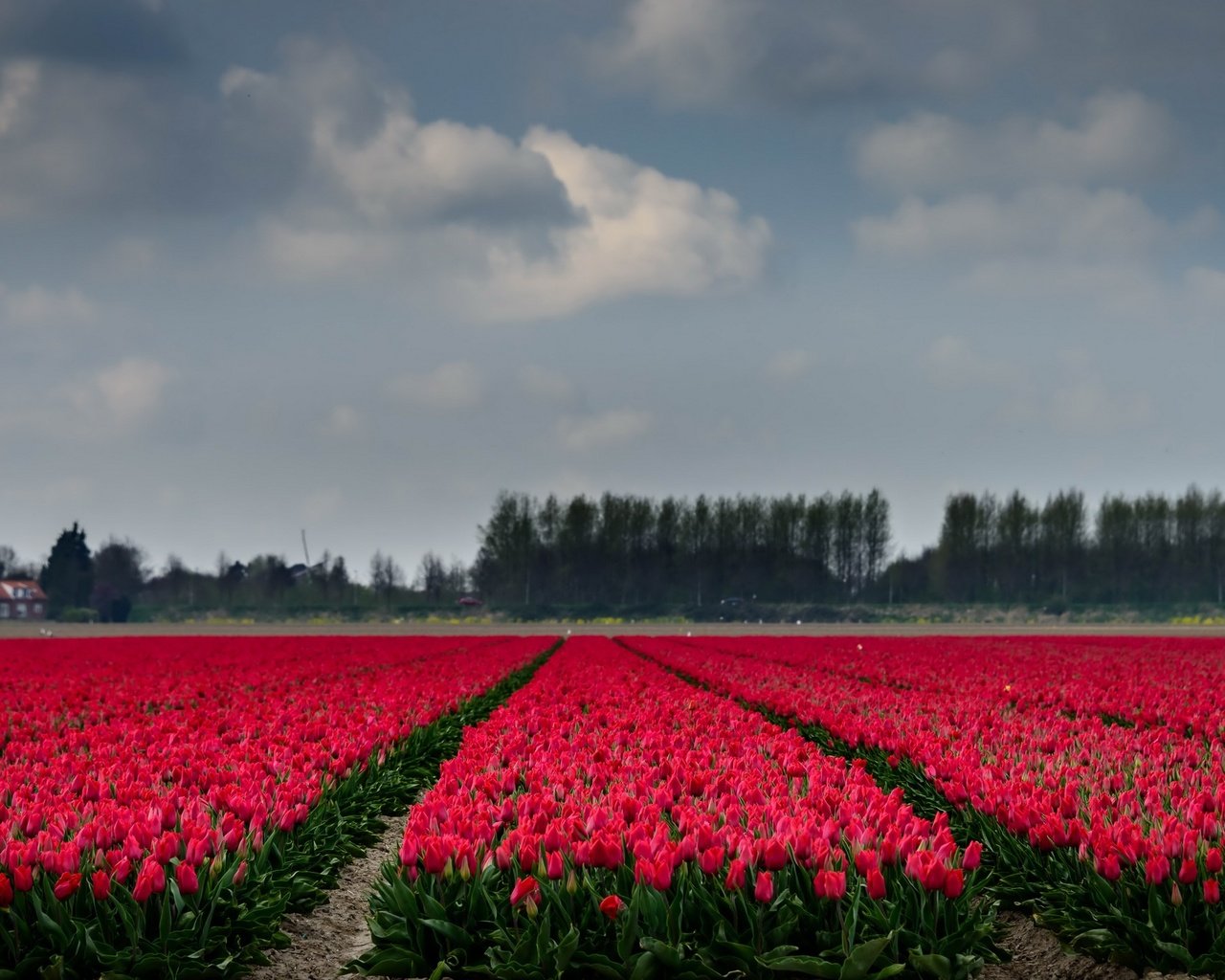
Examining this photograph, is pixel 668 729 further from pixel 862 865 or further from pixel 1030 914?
pixel 862 865

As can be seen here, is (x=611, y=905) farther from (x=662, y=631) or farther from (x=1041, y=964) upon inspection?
(x=662, y=631)

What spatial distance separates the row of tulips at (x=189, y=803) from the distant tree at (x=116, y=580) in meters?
92.3

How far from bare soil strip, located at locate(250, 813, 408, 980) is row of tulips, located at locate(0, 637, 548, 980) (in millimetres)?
144

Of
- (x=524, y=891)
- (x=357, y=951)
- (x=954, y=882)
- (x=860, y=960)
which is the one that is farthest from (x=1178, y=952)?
(x=357, y=951)

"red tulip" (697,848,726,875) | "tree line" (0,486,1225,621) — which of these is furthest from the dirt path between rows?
"tree line" (0,486,1225,621)

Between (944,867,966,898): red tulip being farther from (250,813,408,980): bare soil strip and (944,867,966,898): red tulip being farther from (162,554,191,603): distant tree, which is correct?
(162,554,191,603): distant tree

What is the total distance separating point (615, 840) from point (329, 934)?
211cm

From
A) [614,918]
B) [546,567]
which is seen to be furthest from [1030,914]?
[546,567]

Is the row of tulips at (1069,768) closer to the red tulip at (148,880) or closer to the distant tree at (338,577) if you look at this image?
the red tulip at (148,880)

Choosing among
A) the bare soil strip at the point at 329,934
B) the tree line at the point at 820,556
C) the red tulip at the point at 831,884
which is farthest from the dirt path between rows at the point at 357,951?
the tree line at the point at 820,556

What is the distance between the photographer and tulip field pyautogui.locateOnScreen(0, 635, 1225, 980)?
4.79m

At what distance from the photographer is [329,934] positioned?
627 centimetres

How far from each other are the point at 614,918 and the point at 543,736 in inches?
190

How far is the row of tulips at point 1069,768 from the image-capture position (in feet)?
16.9
